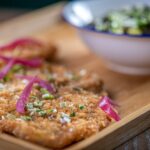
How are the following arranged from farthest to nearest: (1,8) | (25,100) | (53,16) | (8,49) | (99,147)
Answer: (1,8) → (53,16) → (8,49) → (25,100) → (99,147)

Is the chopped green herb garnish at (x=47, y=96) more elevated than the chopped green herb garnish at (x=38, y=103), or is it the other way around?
the chopped green herb garnish at (x=38, y=103)

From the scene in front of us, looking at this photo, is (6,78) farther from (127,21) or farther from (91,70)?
(127,21)

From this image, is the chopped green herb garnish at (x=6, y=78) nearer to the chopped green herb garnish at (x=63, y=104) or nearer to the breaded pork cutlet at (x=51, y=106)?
the breaded pork cutlet at (x=51, y=106)

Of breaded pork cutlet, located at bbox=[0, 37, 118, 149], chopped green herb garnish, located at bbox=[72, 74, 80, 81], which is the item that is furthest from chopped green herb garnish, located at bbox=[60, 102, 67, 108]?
chopped green herb garnish, located at bbox=[72, 74, 80, 81]

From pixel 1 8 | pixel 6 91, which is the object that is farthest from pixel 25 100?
pixel 1 8

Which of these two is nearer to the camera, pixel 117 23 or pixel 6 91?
pixel 6 91

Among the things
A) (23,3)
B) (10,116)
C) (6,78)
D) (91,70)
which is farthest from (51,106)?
(23,3)

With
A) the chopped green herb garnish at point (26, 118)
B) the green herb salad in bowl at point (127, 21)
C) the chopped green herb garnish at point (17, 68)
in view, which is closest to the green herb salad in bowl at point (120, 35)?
the green herb salad in bowl at point (127, 21)

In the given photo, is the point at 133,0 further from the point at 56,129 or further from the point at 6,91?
the point at 56,129
